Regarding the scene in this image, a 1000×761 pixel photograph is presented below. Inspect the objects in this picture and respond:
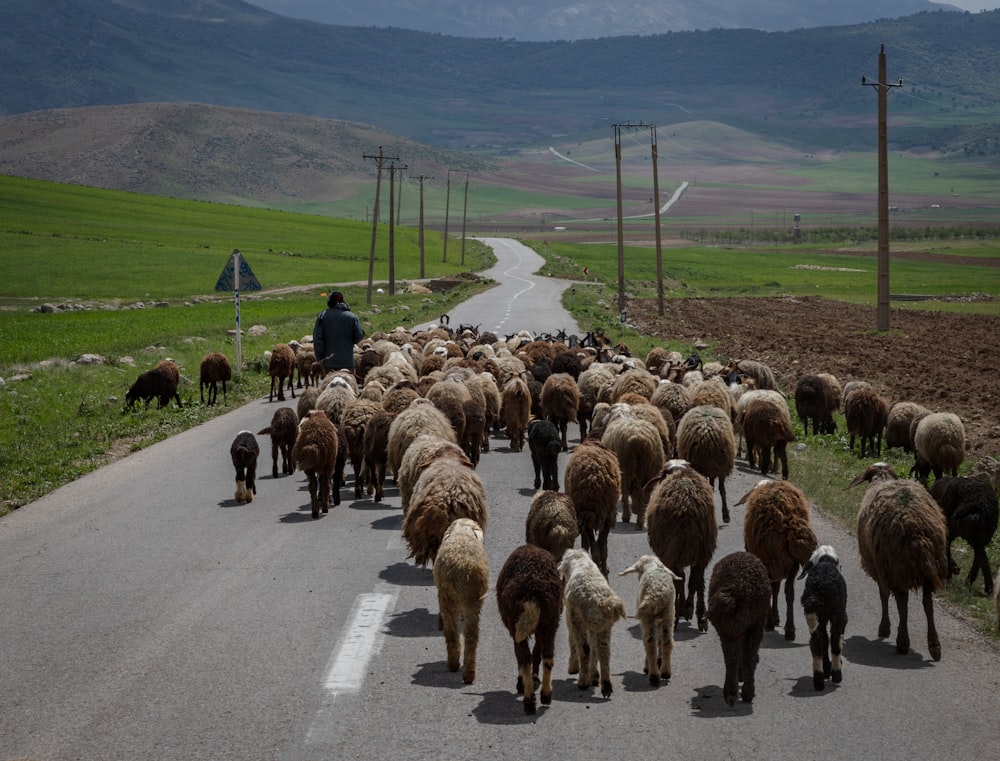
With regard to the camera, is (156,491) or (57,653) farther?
(156,491)

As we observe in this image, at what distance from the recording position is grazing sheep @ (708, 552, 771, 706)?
9.40 meters

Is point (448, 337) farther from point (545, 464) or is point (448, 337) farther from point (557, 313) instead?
point (557, 313)

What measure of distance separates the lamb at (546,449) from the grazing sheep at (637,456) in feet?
2.29

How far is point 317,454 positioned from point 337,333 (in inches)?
320

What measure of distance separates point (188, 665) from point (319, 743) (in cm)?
200

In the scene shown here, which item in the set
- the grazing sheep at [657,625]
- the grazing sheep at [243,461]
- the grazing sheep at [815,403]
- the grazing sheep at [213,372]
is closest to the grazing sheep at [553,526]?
the grazing sheep at [657,625]

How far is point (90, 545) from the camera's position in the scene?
1404cm

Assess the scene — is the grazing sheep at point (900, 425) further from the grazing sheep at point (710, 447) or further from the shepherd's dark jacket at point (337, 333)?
the shepherd's dark jacket at point (337, 333)

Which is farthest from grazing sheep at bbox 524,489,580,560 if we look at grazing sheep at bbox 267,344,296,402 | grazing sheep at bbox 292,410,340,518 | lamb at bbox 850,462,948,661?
grazing sheep at bbox 267,344,296,402

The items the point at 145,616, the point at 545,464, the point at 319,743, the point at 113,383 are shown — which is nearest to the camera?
the point at 319,743

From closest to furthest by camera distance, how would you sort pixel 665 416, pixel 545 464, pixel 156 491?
pixel 545 464 → pixel 156 491 → pixel 665 416

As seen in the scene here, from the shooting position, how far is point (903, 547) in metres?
10.8

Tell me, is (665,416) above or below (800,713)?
above

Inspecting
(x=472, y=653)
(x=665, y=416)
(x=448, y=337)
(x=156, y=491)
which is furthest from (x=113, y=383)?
(x=472, y=653)
